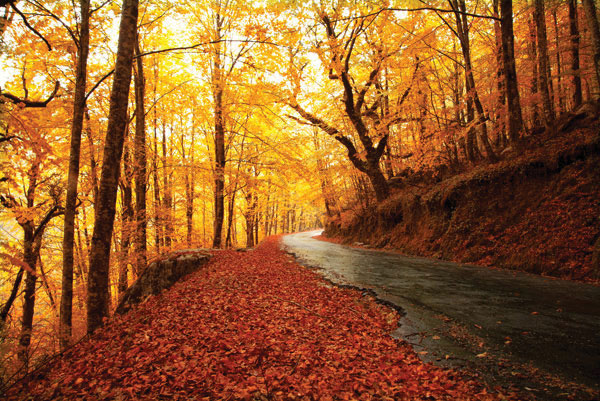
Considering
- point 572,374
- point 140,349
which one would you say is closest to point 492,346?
point 572,374

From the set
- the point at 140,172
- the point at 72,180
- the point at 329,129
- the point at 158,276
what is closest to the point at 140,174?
the point at 140,172

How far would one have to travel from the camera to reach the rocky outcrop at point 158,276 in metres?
7.99

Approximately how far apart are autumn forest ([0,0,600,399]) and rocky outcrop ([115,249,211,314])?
87cm

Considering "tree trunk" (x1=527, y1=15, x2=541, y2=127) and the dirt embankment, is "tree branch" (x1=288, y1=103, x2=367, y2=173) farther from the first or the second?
"tree trunk" (x1=527, y1=15, x2=541, y2=127)

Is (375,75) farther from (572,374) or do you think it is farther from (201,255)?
(572,374)

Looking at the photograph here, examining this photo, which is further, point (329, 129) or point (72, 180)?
point (329, 129)

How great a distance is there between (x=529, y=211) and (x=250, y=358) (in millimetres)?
8670

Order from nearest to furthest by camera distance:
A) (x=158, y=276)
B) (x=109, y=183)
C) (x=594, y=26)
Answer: (x=109, y=183)
(x=594, y=26)
(x=158, y=276)

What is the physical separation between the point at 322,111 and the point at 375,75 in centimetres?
388

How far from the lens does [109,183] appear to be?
5270mm

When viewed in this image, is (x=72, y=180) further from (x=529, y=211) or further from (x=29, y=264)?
(x=529, y=211)

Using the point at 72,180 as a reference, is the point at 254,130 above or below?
above

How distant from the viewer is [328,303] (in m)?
6.05

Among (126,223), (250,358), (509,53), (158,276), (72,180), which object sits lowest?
(250,358)
